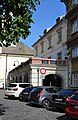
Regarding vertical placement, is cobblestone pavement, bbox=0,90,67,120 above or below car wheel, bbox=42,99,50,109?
below

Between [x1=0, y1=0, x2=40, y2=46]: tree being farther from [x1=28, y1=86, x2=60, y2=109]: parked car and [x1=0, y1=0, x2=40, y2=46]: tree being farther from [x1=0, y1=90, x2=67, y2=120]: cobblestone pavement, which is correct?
[x1=28, y1=86, x2=60, y2=109]: parked car

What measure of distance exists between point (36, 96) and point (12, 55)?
194 feet

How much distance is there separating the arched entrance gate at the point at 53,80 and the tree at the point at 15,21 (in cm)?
2418

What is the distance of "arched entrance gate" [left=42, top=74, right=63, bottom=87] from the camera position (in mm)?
37562

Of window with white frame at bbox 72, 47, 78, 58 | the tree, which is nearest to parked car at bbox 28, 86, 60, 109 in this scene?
the tree

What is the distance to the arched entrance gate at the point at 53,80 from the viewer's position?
123 ft

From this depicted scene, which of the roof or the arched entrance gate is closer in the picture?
the arched entrance gate

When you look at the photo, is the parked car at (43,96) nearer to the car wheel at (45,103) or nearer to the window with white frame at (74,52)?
the car wheel at (45,103)

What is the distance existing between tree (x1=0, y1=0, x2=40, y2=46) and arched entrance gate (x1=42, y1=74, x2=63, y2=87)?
24184 millimetres

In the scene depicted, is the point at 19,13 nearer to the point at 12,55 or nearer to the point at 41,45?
the point at 41,45

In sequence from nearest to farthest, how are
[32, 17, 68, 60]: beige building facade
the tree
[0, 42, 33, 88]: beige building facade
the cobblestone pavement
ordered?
the tree
the cobblestone pavement
[32, 17, 68, 60]: beige building facade
[0, 42, 33, 88]: beige building facade

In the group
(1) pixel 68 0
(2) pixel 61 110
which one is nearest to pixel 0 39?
(2) pixel 61 110

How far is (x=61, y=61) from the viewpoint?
3603 centimetres

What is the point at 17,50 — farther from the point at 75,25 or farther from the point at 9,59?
the point at 75,25
